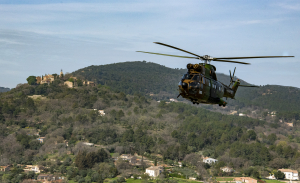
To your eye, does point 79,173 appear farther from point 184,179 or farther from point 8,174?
point 184,179

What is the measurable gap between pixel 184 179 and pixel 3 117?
74202mm

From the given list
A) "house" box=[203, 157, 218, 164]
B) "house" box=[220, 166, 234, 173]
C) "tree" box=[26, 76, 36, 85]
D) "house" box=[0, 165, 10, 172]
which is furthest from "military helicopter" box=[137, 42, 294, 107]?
"tree" box=[26, 76, 36, 85]

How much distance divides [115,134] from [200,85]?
101m

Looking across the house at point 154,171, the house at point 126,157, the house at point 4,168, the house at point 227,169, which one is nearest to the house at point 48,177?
the house at point 4,168

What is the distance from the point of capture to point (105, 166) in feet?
284

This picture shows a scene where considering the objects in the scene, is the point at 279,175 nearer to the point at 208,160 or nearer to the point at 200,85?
the point at 208,160

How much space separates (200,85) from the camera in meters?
22.7

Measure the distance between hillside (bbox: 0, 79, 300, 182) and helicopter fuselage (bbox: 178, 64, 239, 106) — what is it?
60.8m

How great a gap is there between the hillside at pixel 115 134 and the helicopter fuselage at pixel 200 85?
200 feet

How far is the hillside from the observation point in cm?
9494

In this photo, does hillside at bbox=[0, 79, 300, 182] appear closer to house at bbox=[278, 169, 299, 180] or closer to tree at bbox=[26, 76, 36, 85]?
tree at bbox=[26, 76, 36, 85]

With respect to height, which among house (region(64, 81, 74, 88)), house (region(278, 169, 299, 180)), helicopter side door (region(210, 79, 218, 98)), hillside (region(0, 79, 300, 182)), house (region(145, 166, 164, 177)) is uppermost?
house (region(64, 81, 74, 88))

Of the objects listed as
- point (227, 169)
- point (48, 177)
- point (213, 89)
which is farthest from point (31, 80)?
point (213, 89)

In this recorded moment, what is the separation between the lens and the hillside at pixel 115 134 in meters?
94.9
